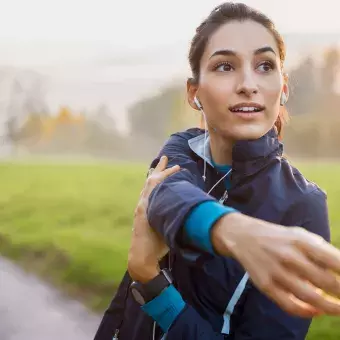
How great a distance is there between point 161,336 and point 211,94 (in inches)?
11.4

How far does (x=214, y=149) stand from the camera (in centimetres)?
70

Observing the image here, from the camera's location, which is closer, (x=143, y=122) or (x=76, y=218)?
Answer: (x=143, y=122)

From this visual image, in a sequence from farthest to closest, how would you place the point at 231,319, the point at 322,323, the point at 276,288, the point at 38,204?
the point at 38,204 < the point at 322,323 < the point at 231,319 < the point at 276,288

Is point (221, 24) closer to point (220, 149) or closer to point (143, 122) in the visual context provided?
point (220, 149)

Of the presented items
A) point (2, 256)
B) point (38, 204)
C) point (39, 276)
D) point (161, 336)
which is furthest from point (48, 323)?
point (161, 336)

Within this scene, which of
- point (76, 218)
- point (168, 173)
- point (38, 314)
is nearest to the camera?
point (168, 173)

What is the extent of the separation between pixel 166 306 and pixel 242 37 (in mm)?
314

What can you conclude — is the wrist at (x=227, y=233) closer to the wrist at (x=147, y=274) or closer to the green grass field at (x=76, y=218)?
the wrist at (x=147, y=274)

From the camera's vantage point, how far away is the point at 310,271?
15.0 inches

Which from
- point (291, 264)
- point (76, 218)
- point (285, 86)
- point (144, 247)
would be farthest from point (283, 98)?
point (76, 218)

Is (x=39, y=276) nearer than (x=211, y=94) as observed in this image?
No

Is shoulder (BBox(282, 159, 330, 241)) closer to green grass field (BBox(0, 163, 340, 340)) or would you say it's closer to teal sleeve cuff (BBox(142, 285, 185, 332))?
teal sleeve cuff (BBox(142, 285, 185, 332))

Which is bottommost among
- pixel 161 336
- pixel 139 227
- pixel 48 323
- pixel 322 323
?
pixel 48 323

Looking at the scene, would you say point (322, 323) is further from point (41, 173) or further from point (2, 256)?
point (41, 173)
